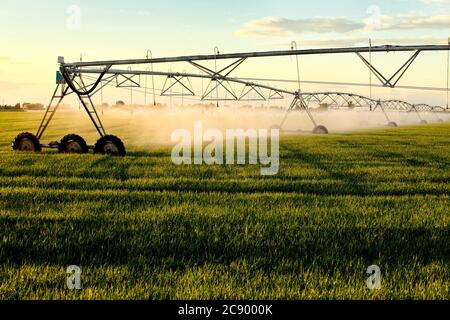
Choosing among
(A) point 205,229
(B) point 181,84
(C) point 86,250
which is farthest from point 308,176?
(B) point 181,84

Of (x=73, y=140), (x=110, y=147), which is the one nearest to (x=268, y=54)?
(x=110, y=147)

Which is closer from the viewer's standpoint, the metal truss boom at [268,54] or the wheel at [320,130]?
the metal truss boom at [268,54]

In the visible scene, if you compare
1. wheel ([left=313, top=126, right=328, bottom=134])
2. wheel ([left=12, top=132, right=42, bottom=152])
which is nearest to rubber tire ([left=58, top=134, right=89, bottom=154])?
wheel ([left=12, top=132, right=42, bottom=152])

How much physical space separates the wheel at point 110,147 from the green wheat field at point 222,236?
527cm

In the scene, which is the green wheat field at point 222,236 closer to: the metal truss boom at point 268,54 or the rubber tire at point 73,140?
the metal truss boom at point 268,54

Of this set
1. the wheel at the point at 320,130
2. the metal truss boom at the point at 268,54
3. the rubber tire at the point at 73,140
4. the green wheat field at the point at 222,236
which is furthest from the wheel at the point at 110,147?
the wheel at the point at 320,130

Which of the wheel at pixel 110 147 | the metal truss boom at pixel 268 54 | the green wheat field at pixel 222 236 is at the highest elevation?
the metal truss boom at pixel 268 54

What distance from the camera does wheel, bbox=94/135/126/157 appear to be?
1862 cm

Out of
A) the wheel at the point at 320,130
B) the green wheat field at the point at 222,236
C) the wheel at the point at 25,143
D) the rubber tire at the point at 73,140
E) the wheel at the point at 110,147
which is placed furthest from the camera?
the wheel at the point at 320,130

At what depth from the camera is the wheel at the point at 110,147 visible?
61.1 feet

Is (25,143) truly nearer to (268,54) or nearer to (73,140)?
(73,140)

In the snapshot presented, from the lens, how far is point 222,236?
6.82m

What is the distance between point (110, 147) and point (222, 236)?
1291 cm
